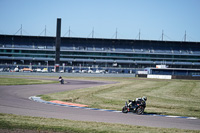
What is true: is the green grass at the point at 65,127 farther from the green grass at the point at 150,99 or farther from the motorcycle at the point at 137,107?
the green grass at the point at 150,99

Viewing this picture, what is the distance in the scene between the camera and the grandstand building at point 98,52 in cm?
11944

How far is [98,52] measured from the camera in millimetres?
122188

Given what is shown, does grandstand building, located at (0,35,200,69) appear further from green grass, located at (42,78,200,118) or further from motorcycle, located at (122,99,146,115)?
motorcycle, located at (122,99,146,115)

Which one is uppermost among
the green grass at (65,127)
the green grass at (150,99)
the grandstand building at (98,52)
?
the grandstand building at (98,52)

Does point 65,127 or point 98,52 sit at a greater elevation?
point 98,52

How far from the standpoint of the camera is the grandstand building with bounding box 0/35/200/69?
119 m

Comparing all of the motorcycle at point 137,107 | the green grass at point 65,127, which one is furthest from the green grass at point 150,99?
the green grass at point 65,127

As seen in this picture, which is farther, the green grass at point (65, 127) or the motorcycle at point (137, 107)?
the motorcycle at point (137, 107)

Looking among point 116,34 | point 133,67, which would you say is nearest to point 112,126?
point 133,67

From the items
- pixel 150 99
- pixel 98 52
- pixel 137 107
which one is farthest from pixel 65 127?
pixel 98 52

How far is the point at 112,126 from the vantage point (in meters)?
12.3

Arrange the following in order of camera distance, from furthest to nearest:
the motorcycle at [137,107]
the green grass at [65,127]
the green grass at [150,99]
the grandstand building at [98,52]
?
the grandstand building at [98,52] < the green grass at [150,99] < the motorcycle at [137,107] < the green grass at [65,127]

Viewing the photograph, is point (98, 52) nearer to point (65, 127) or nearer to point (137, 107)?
point (137, 107)

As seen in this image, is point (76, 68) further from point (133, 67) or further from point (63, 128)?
point (63, 128)
